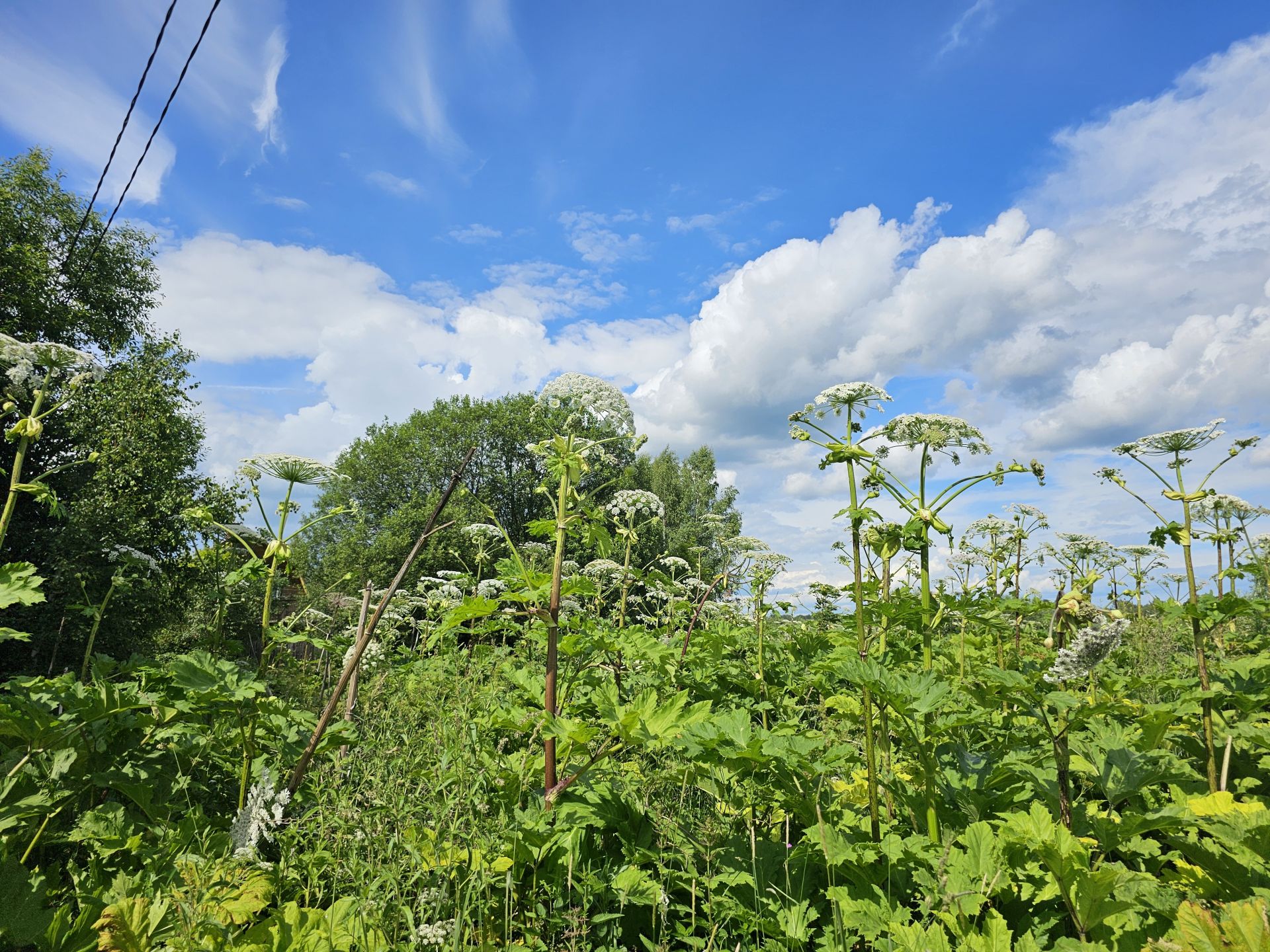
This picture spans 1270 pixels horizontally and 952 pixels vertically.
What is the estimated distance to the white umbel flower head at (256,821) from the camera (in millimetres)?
2408

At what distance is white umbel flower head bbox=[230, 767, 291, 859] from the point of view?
7.90 feet

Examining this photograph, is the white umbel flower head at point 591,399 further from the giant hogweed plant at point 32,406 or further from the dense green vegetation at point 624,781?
the giant hogweed plant at point 32,406

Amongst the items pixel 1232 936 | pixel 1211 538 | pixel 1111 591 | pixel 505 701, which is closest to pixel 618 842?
pixel 505 701

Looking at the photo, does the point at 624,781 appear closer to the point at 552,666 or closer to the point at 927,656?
the point at 552,666

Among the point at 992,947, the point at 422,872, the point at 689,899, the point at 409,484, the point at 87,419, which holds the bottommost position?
the point at 689,899

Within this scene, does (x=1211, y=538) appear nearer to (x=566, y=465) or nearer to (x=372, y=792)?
(x=566, y=465)

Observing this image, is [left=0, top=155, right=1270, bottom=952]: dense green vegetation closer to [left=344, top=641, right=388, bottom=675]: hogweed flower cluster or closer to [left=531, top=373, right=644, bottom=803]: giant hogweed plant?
[left=531, top=373, right=644, bottom=803]: giant hogweed plant

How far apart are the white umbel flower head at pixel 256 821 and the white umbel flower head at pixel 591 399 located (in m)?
2.68

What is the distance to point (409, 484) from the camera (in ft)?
142

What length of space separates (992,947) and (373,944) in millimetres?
2037

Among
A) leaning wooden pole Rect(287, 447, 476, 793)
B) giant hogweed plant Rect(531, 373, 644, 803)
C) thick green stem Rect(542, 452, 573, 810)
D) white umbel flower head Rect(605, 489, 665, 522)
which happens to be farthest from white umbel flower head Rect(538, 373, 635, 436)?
white umbel flower head Rect(605, 489, 665, 522)

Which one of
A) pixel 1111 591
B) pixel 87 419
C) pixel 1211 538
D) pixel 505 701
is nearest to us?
pixel 505 701

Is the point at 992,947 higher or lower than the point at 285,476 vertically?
lower

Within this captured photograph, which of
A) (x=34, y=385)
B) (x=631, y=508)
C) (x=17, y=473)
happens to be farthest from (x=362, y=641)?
(x=631, y=508)
